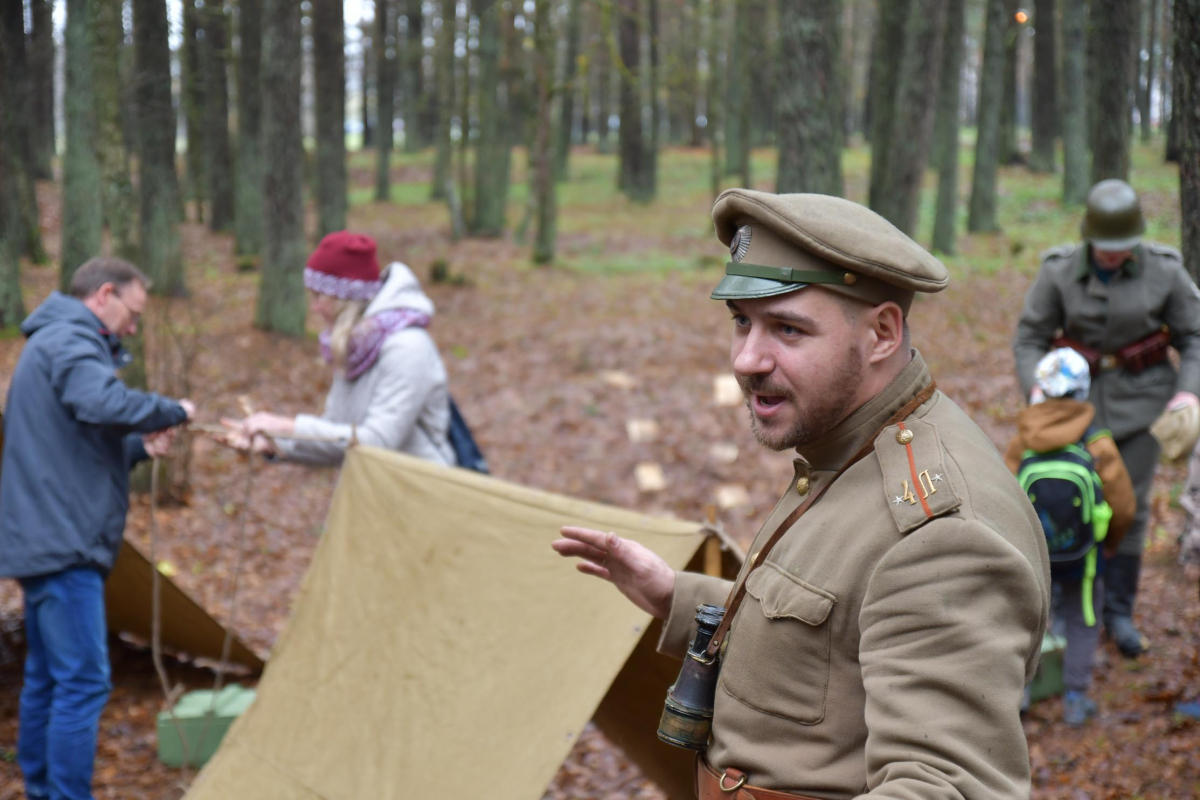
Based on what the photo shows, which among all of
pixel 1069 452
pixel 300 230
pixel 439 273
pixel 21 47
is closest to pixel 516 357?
pixel 300 230

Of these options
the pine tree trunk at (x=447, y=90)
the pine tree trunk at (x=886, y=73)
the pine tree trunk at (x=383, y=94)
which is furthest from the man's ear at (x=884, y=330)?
the pine tree trunk at (x=383, y=94)

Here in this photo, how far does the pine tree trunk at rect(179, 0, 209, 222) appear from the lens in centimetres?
2153

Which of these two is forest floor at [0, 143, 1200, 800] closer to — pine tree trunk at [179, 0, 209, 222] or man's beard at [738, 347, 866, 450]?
man's beard at [738, 347, 866, 450]

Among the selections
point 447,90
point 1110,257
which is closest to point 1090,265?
point 1110,257

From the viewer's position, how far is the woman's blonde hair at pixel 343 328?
4.57 metres

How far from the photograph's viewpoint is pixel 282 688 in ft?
13.3

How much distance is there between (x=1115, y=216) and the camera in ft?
16.3

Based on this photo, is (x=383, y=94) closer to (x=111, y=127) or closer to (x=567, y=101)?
(x=567, y=101)

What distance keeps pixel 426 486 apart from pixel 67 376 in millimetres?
1496

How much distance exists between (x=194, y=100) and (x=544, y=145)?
30.4 ft

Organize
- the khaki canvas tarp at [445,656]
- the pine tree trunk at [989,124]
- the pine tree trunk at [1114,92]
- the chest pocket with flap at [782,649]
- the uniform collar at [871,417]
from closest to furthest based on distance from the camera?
the chest pocket with flap at [782,649]
the uniform collar at [871,417]
the khaki canvas tarp at [445,656]
the pine tree trunk at [1114,92]
the pine tree trunk at [989,124]

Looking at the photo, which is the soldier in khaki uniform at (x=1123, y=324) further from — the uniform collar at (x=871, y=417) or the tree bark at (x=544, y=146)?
the tree bark at (x=544, y=146)

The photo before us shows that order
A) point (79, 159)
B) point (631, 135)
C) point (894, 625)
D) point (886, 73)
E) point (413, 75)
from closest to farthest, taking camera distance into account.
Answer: point (894, 625)
point (79, 159)
point (886, 73)
point (631, 135)
point (413, 75)

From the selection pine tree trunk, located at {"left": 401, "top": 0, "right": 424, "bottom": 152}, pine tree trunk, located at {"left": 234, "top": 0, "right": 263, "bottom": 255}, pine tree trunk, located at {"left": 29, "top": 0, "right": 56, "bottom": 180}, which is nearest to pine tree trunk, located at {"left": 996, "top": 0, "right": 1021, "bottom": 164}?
pine tree trunk, located at {"left": 401, "top": 0, "right": 424, "bottom": 152}
